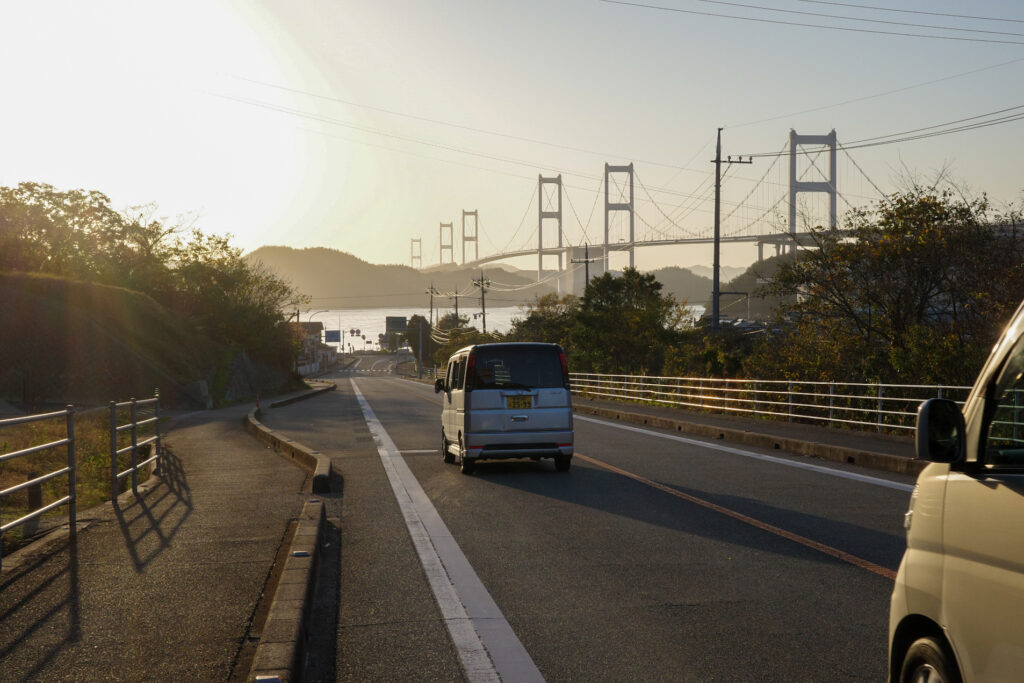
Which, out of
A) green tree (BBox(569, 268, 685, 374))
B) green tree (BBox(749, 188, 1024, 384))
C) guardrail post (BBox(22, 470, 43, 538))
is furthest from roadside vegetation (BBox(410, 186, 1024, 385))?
green tree (BBox(569, 268, 685, 374))

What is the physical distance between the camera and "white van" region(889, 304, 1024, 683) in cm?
272

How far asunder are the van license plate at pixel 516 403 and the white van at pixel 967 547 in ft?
35.6

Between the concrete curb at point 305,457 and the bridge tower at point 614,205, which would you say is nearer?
the concrete curb at point 305,457

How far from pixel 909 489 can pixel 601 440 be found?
8.87 m

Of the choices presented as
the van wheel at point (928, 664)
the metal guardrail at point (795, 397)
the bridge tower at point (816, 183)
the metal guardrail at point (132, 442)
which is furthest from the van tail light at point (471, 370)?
the bridge tower at point (816, 183)

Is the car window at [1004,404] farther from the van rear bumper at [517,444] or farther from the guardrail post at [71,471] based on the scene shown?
the van rear bumper at [517,444]

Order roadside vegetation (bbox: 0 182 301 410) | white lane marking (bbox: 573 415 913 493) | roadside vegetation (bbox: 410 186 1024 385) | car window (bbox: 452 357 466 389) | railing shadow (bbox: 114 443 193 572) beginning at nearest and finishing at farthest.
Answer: railing shadow (bbox: 114 443 193 572), white lane marking (bbox: 573 415 913 493), car window (bbox: 452 357 466 389), roadside vegetation (bbox: 410 186 1024 385), roadside vegetation (bbox: 0 182 301 410)

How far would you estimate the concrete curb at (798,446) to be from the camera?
46.6 feet

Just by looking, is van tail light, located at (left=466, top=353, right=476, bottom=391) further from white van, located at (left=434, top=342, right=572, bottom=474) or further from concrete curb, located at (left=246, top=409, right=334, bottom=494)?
concrete curb, located at (left=246, top=409, right=334, bottom=494)

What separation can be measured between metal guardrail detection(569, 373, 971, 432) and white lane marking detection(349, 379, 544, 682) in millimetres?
7789

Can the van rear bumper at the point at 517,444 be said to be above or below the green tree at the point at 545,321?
below

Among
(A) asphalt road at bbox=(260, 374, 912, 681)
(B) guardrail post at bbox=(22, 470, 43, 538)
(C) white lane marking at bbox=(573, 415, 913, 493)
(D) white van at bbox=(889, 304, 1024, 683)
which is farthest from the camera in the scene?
(C) white lane marking at bbox=(573, 415, 913, 493)

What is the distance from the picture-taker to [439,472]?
48.3 feet

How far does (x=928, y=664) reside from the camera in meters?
3.16
